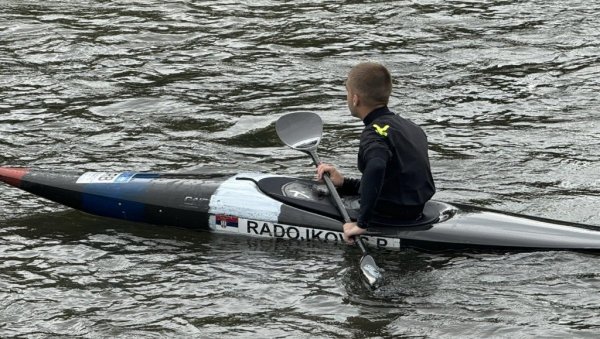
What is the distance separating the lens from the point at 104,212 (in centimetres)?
722

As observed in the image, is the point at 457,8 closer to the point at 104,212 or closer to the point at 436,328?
the point at 104,212

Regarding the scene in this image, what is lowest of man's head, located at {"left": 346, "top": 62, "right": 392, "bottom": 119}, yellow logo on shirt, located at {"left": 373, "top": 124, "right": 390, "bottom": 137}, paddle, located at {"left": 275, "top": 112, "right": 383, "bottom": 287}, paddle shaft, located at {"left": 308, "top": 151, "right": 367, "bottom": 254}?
paddle shaft, located at {"left": 308, "top": 151, "right": 367, "bottom": 254}

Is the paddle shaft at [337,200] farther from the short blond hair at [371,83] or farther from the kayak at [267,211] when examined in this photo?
the short blond hair at [371,83]

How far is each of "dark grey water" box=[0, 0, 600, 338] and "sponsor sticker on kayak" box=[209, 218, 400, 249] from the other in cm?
6

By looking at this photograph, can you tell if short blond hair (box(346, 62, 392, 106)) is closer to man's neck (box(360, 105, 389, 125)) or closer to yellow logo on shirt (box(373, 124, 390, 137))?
man's neck (box(360, 105, 389, 125))

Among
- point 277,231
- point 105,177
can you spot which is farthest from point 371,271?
point 105,177

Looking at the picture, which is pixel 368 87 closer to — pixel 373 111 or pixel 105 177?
pixel 373 111

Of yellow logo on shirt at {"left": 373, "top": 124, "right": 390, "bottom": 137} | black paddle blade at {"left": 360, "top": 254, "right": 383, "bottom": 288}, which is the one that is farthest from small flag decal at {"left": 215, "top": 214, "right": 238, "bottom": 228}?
yellow logo on shirt at {"left": 373, "top": 124, "right": 390, "bottom": 137}

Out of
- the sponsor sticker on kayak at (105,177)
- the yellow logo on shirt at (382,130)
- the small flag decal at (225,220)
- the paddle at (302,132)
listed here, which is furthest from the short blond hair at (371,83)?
the sponsor sticker on kayak at (105,177)

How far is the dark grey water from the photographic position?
586 cm

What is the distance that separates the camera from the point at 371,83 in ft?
20.8

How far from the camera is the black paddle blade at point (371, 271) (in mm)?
6059

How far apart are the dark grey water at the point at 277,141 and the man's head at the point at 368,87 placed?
852 mm

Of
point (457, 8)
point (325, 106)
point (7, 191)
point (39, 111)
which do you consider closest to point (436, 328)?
point (7, 191)
